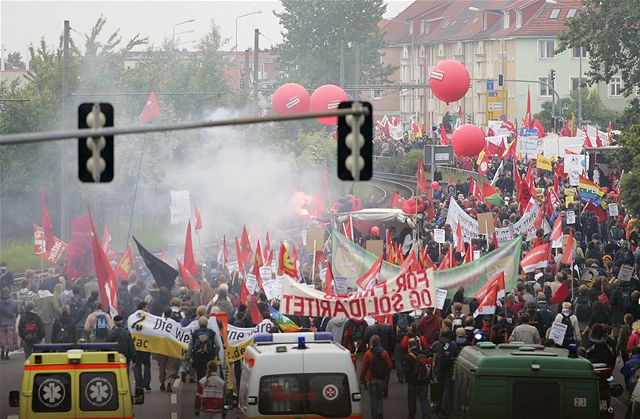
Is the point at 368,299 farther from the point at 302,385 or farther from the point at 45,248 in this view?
the point at 45,248

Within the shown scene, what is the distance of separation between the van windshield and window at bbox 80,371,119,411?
1.42m

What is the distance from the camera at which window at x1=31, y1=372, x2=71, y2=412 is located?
50.4ft

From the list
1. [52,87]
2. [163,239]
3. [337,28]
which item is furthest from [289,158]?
[337,28]

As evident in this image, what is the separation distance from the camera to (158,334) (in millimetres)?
21688

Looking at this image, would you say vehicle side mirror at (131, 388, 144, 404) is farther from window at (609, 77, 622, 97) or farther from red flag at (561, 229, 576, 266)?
window at (609, 77, 622, 97)

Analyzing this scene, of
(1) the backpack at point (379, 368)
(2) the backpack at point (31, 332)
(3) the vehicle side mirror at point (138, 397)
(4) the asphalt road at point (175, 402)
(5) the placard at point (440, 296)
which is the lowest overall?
(4) the asphalt road at point (175, 402)

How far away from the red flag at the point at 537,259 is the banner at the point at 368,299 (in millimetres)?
6101

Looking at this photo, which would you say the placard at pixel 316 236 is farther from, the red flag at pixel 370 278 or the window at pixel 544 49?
the window at pixel 544 49

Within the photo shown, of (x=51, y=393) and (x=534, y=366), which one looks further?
(x=51, y=393)

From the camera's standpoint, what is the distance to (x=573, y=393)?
1424cm

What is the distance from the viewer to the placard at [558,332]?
21266 millimetres

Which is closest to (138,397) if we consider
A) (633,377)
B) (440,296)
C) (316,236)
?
(633,377)

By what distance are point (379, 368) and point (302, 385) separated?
3735 mm

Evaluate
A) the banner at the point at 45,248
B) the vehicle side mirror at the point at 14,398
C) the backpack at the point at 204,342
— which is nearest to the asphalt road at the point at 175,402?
the backpack at the point at 204,342
